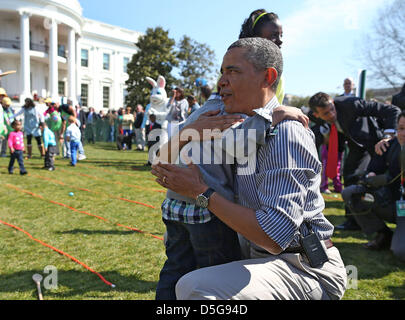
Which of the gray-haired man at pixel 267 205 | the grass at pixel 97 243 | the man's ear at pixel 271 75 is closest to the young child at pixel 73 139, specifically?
the grass at pixel 97 243

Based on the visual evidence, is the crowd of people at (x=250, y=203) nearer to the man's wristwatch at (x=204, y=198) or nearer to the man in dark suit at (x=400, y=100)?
the man's wristwatch at (x=204, y=198)

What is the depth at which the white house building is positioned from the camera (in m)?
31.7

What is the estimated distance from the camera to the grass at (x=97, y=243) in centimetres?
318

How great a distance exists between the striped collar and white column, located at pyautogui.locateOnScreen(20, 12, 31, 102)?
3357 cm

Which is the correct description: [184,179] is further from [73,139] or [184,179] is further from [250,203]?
[73,139]

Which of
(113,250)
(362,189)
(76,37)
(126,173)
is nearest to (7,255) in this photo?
(113,250)

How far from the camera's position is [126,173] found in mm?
9445

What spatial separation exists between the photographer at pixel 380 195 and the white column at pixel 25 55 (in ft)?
106

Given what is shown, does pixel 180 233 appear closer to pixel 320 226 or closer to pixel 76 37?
pixel 320 226

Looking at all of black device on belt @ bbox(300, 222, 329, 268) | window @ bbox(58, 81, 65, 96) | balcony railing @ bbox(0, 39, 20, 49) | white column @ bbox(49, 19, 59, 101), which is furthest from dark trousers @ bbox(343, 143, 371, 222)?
window @ bbox(58, 81, 65, 96)

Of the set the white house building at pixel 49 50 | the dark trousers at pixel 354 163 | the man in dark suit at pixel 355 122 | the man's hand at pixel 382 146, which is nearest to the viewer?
the man's hand at pixel 382 146

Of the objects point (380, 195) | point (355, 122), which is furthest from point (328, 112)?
point (380, 195)

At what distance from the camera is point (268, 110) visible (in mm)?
1657
